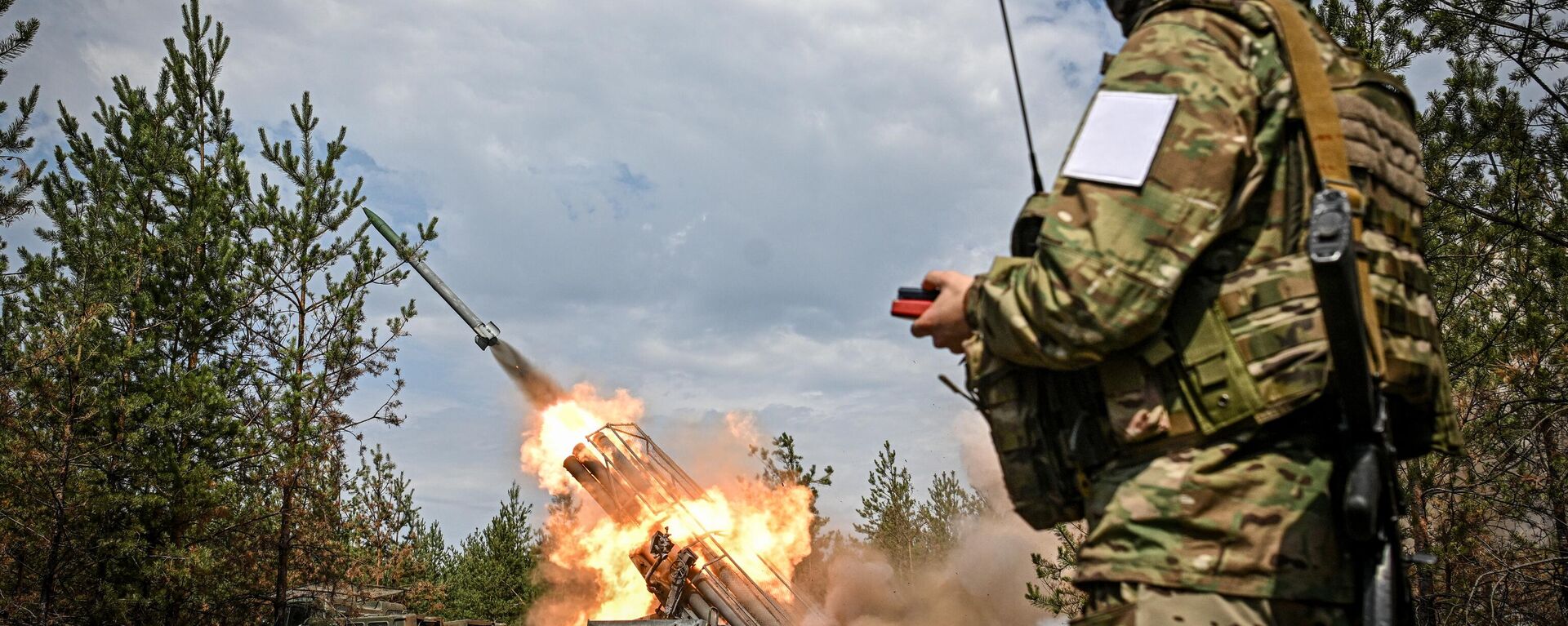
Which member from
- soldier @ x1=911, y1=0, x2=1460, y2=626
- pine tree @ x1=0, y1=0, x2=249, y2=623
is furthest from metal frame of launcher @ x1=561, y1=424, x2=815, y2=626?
soldier @ x1=911, y1=0, x2=1460, y2=626

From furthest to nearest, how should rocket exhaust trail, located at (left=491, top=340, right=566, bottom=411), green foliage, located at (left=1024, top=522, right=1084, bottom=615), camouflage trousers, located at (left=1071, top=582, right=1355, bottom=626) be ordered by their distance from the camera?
rocket exhaust trail, located at (left=491, top=340, right=566, bottom=411) → green foliage, located at (left=1024, top=522, right=1084, bottom=615) → camouflage trousers, located at (left=1071, top=582, right=1355, bottom=626)

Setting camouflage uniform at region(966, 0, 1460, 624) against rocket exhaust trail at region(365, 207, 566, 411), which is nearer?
camouflage uniform at region(966, 0, 1460, 624)

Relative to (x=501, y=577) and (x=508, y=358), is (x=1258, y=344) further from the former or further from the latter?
(x=501, y=577)

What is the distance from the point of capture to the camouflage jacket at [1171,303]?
1.92m

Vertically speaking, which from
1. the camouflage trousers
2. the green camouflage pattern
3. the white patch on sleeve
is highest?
the white patch on sleeve

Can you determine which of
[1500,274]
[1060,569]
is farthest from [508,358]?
[1500,274]

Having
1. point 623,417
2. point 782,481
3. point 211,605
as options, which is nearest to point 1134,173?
point 211,605

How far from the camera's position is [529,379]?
17500mm

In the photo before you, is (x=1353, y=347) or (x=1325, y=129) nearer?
(x=1353, y=347)

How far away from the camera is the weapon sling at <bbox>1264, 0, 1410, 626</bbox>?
172 cm

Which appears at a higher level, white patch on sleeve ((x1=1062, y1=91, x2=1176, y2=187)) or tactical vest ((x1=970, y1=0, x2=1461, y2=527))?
white patch on sleeve ((x1=1062, y1=91, x2=1176, y2=187))

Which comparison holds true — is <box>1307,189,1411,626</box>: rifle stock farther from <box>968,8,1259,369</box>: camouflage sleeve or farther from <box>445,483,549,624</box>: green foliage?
<box>445,483,549,624</box>: green foliage

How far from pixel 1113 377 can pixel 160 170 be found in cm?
1417

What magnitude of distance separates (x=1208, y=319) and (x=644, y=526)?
46.6ft
